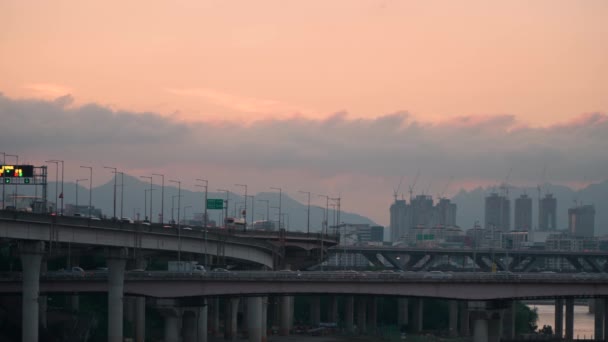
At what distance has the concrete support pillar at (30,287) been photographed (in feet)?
458

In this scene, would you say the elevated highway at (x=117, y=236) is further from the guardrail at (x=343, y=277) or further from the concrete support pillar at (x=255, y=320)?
the concrete support pillar at (x=255, y=320)

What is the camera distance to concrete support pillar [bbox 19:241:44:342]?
13950 cm

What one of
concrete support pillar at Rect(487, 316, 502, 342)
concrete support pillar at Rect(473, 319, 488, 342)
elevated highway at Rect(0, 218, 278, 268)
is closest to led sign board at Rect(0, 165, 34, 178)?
elevated highway at Rect(0, 218, 278, 268)

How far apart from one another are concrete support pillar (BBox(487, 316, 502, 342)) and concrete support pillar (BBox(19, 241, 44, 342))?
60.4 meters

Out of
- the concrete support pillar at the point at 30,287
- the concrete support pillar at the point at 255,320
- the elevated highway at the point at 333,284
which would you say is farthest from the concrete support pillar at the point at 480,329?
the concrete support pillar at the point at 30,287

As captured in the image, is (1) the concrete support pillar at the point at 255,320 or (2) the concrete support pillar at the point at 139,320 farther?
(1) the concrete support pillar at the point at 255,320

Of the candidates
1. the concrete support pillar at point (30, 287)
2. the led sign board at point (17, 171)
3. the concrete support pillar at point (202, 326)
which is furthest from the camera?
the led sign board at point (17, 171)

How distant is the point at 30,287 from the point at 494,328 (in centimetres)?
6292

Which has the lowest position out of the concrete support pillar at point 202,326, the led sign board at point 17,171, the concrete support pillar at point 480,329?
the concrete support pillar at point 202,326

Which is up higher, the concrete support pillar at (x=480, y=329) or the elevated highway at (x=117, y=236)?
the elevated highway at (x=117, y=236)

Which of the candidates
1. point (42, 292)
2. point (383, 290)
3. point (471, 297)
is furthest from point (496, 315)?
point (42, 292)

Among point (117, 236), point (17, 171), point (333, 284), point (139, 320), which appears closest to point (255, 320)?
point (139, 320)

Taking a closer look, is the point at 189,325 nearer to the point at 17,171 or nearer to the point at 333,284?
the point at 333,284

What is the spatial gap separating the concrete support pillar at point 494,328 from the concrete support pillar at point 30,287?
198 feet
